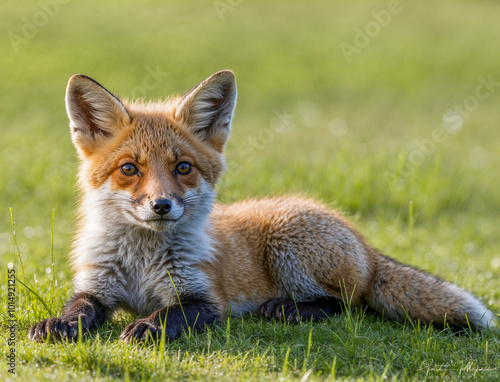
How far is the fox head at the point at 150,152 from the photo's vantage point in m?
4.45

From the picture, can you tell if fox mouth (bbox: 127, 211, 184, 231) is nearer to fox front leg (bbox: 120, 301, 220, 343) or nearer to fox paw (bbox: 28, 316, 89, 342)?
fox front leg (bbox: 120, 301, 220, 343)

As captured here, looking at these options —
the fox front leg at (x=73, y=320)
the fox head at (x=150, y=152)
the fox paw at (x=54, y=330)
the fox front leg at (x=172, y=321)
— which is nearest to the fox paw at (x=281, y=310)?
the fox front leg at (x=172, y=321)

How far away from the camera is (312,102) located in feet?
55.9

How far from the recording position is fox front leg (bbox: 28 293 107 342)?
4223 mm

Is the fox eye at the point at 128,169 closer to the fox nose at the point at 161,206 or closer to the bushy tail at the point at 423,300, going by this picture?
the fox nose at the point at 161,206

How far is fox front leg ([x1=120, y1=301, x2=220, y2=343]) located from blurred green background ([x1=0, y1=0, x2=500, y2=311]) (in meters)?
1.14

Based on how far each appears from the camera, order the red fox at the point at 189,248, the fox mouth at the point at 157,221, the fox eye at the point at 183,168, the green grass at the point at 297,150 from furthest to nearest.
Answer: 1. the fox eye at the point at 183,168
2. the red fox at the point at 189,248
3. the fox mouth at the point at 157,221
4. the green grass at the point at 297,150

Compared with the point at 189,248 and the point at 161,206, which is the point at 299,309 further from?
the point at 161,206

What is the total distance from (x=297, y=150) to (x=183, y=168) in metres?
8.01

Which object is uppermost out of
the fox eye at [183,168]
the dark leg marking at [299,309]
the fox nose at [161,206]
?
the fox eye at [183,168]

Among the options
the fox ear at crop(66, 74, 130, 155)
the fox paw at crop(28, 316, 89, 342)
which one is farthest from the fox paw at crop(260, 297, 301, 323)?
the fox ear at crop(66, 74, 130, 155)

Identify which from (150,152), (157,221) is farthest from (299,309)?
(150,152)

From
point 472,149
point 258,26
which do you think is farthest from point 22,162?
point 258,26

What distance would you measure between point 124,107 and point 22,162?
22.1 feet
